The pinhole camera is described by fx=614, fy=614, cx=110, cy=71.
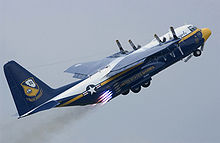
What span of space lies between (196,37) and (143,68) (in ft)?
22.9

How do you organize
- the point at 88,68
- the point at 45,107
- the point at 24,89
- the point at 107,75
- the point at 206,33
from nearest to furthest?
the point at 45,107, the point at 24,89, the point at 107,75, the point at 88,68, the point at 206,33

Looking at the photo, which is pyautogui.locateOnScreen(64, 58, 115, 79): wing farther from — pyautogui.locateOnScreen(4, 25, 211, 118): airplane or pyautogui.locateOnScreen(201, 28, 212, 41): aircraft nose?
pyautogui.locateOnScreen(201, 28, 212, 41): aircraft nose

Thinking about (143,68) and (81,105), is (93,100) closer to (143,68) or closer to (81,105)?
(81,105)

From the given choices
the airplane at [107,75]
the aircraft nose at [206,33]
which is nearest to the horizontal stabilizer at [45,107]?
the airplane at [107,75]

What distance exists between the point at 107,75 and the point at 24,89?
809 centimetres

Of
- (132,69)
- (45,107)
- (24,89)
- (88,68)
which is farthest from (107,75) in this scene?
(24,89)

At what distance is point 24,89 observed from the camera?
55.0m

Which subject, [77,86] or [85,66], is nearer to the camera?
[77,86]

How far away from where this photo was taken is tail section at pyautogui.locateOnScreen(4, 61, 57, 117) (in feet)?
179

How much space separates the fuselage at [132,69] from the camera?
186ft

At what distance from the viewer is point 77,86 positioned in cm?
5688

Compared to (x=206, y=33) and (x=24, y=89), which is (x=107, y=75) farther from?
(x=206, y=33)

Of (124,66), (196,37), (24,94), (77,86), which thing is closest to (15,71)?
(24,94)

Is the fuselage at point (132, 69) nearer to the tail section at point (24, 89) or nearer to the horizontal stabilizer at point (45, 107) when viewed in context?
the horizontal stabilizer at point (45, 107)
